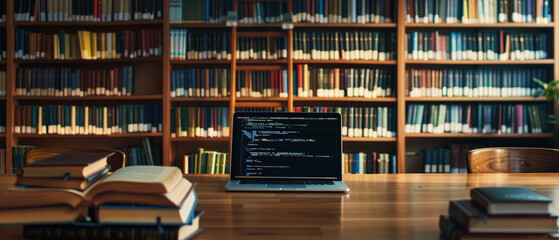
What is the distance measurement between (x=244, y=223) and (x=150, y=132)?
2.83m

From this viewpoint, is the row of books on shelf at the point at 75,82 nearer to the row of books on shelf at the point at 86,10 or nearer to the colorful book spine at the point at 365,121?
the row of books on shelf at the point at 86,10

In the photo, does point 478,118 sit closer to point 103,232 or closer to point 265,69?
point 265,69

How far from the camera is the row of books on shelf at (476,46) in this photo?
363 cm

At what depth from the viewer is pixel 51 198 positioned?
0.88 meters

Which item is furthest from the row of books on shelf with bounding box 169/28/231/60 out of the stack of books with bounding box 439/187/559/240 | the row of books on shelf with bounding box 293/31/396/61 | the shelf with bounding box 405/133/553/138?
the stack of books with bounding box 439/187/559/240

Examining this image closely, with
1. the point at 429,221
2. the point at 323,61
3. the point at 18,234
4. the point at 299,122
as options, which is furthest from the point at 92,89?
the point at 429,221

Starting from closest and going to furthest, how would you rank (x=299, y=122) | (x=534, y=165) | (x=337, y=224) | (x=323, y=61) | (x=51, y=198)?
(x=51, y=198) < (x=337, y=224) < (x=299, y=122) < (x=534, y=165) < (x=323, y=61)

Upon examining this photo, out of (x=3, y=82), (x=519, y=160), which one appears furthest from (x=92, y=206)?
(x=3, y=82)

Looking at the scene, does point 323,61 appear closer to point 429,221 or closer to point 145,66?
point 145,66

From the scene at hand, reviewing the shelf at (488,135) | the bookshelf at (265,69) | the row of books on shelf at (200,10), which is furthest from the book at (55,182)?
the shelf at (488,135)

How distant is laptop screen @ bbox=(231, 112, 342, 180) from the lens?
151 centimetres

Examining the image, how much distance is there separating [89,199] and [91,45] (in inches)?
123

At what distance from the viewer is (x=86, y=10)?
3.67 metres

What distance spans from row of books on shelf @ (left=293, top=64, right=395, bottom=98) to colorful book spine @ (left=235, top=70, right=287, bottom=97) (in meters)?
0.11
